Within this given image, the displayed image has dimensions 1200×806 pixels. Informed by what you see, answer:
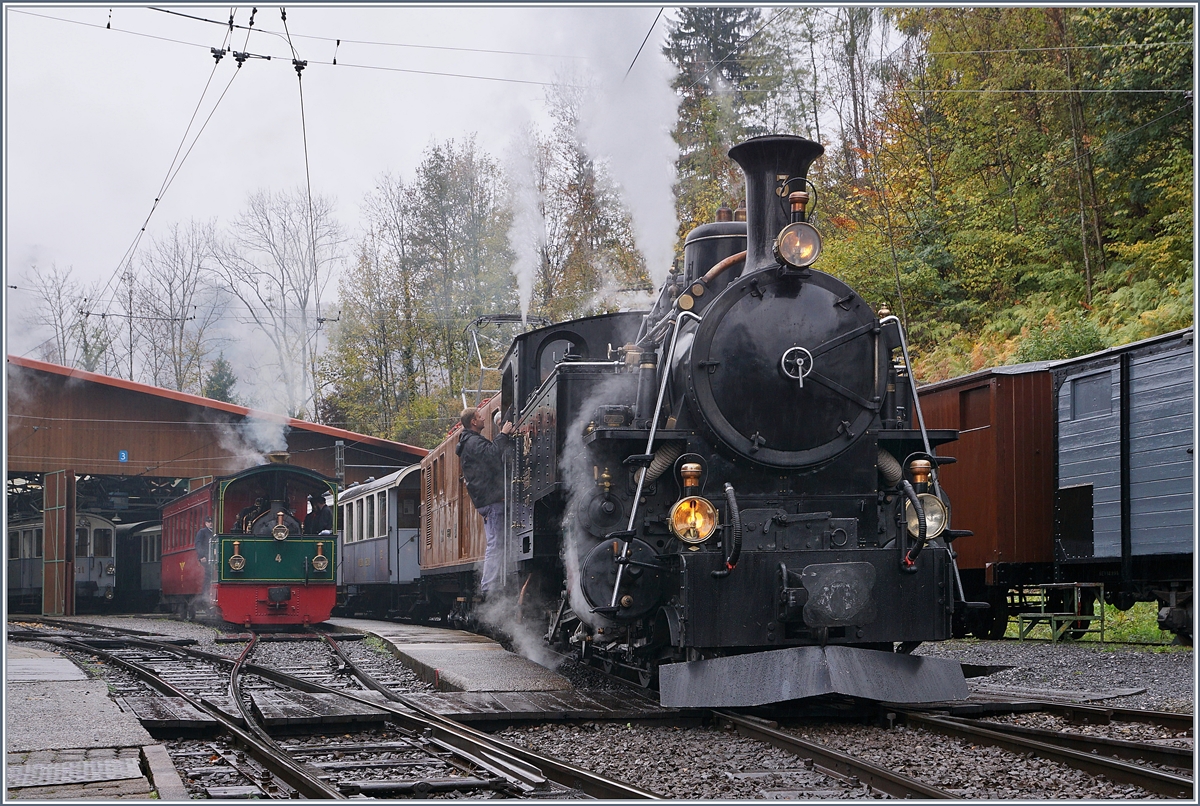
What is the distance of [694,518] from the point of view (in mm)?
6695

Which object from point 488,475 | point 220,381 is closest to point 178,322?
point 220,381

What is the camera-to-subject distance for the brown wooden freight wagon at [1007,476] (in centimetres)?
1272

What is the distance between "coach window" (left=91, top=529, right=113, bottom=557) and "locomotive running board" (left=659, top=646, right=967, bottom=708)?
28.0 metres

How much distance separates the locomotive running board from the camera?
6.24 m

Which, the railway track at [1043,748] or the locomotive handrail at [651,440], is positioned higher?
the locomotive handrail at [651,440]

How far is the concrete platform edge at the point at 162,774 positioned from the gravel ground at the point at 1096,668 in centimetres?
541

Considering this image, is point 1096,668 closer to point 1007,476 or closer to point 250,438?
point 1007,476

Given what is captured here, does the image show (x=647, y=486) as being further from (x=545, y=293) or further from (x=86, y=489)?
(x=86, y=489)

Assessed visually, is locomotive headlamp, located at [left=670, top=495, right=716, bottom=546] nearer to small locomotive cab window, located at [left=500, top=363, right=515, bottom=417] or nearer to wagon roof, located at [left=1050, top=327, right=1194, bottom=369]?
small locomotive cab window, located at [left=500, top=363, right=515, bottom=417]

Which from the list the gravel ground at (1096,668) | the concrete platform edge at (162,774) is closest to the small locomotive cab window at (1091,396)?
the gravel ground at (1096,668)

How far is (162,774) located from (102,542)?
1120 inches

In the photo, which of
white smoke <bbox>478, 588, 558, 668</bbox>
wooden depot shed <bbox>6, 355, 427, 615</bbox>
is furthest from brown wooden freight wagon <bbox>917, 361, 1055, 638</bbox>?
wooden depot shed <bbox>6, 355, 427, 615</bbox>

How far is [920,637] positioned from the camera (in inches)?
266

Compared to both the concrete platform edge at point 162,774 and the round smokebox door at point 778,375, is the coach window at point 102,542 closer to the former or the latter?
the concrete platform edge at point 162,774
